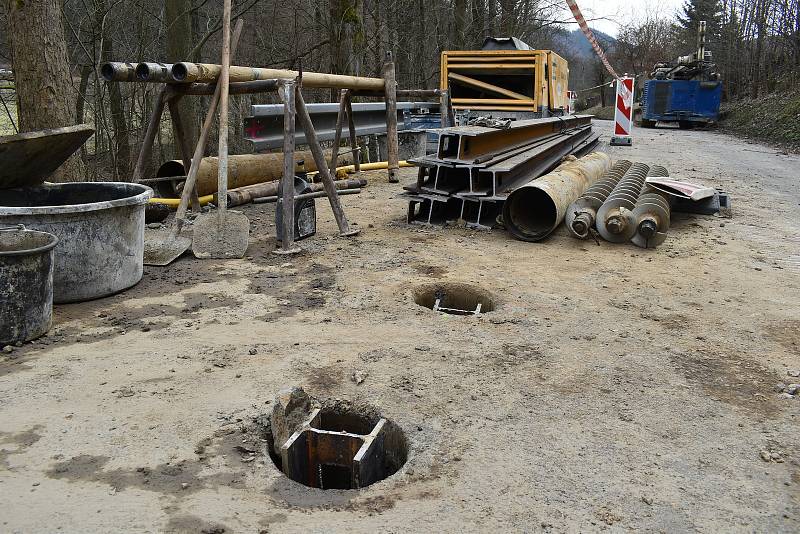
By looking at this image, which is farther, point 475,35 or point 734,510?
point 475,35

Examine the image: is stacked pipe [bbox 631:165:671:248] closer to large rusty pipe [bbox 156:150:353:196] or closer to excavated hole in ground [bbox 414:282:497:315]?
excavated hole in ground [bbox 414:282:497:315]

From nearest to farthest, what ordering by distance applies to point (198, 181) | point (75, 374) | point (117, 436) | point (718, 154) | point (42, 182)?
1. point (117, 436)
2. point (75, 374)
3. point (42, 182)
4. point (198, 181)
5. point (718, 154)

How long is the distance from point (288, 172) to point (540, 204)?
2952mm

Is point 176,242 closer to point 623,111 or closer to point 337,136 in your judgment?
point 337,136

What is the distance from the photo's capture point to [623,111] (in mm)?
16328

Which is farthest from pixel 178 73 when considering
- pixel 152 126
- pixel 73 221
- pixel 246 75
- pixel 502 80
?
pixel 502 80

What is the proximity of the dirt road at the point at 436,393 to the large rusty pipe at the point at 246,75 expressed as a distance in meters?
1.71

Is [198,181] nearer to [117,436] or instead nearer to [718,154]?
[117,436]

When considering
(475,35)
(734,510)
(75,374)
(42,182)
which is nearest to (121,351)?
(75,374)

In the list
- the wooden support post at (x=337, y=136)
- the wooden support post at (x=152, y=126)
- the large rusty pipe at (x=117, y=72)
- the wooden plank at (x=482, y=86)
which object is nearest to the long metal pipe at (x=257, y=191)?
the wooden support post at (x=337, y=136)

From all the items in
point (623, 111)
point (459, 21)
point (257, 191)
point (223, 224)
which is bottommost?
point (223, 224)

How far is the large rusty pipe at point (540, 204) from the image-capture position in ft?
23.4

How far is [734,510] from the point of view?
273 cm

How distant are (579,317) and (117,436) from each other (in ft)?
10.6
